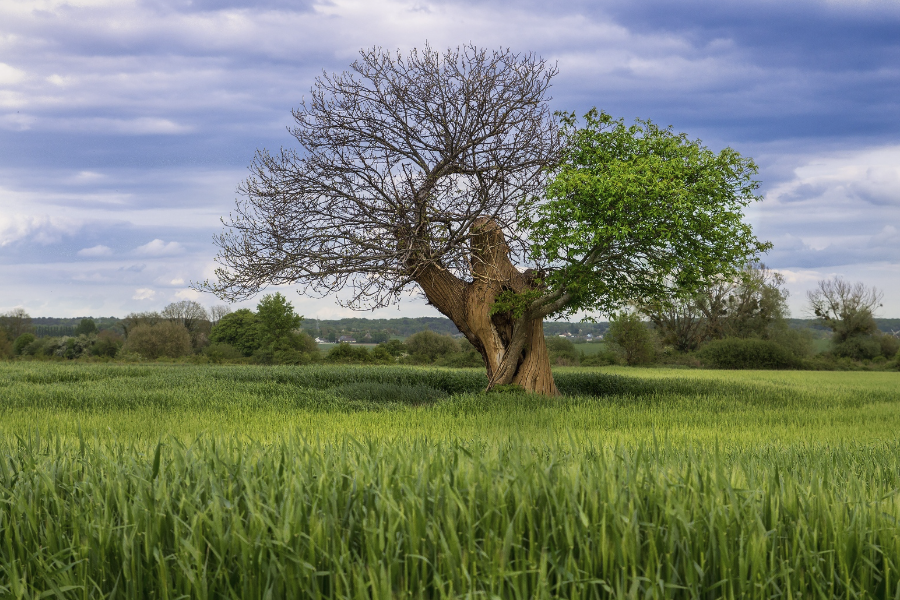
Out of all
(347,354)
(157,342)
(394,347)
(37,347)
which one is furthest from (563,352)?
(37,347)

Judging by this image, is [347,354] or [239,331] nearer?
[347,354]

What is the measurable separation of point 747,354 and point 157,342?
39959 mm

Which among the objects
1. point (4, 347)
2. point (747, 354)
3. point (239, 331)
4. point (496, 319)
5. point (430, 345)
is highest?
point (496, 319)

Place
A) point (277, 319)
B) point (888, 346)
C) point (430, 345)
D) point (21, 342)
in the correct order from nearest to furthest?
point (277, 319) < point (430, 345) < point (21, 342) < point (888, 346)

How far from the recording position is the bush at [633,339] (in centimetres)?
3944

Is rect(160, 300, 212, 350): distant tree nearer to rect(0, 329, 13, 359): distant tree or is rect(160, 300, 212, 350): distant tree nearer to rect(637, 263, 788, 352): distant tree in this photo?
rect(0, 329, 13, 359): distant tree

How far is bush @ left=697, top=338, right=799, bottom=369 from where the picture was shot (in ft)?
134

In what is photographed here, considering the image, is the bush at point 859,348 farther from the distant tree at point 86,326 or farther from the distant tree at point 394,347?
the distant tree at point 86,326

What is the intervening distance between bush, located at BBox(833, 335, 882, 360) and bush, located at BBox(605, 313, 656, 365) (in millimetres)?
19405

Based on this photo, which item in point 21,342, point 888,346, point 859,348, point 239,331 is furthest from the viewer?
point 888,346

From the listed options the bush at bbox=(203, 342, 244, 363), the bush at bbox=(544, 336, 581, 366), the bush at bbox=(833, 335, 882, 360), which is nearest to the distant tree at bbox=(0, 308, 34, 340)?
the bush at bbox=(203, 342, 244, 363)

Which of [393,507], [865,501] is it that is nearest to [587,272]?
[865,501]

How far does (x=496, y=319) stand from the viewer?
16.2 metres

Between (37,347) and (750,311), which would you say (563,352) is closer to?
(750,311)
